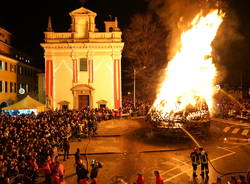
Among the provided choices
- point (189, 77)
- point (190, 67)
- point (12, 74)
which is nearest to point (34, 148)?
point (189, 77)

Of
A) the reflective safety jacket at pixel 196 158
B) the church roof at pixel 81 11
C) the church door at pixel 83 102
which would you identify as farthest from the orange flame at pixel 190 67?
the church roof at pixel 81 11

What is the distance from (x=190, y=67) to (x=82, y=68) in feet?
56.6

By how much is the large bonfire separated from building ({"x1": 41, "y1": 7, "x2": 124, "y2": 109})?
1308 centimetres

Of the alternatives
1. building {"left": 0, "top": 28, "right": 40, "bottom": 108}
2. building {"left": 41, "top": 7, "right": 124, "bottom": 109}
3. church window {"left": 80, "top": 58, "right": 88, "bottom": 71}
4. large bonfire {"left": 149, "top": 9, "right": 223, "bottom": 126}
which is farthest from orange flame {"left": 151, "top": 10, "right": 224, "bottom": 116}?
building {"left": 0, "top": 28, "right": 40, "bottom": 108}

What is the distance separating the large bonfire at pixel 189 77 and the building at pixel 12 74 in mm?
25251

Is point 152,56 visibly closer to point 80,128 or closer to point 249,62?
point 249,62

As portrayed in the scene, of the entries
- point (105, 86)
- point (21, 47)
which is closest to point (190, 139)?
point (105, 86)

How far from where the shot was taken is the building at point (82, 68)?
102 ft

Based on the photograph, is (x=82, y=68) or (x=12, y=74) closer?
(x=82, y=68)

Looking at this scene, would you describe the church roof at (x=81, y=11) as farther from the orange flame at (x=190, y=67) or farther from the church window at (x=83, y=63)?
the orange flame at (x=190, y=67)

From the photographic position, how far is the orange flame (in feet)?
57.8

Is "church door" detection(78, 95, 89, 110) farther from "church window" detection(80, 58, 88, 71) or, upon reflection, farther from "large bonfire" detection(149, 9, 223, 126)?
"large bonfire" detection(149, 9, 223, 126)

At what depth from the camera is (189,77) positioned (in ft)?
62.4

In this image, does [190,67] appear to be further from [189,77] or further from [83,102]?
[83,102]
